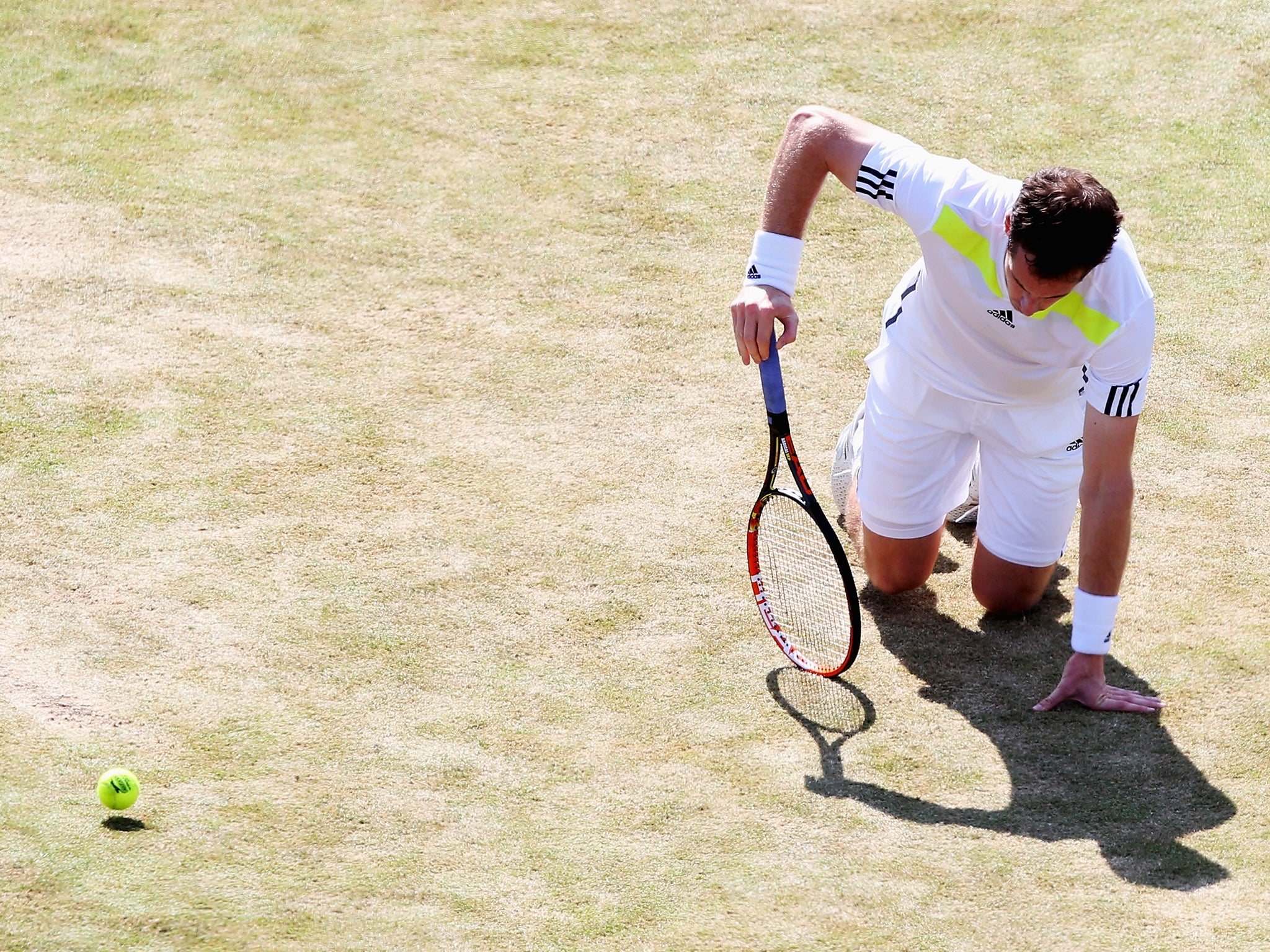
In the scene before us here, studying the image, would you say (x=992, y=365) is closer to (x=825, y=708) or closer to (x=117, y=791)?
(x=825, y=708)

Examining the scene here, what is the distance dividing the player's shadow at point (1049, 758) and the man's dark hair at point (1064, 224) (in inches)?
59.5

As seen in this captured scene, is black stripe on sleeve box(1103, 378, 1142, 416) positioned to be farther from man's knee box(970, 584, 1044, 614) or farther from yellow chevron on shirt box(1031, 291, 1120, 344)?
man's knee box(970, 584, 1044, 614)

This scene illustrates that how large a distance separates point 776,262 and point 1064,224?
0.95 metres

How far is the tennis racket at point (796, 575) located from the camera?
4.76 meters


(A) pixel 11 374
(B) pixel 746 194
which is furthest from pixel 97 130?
(B) pixel 746 194

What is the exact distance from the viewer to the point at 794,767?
181 inches

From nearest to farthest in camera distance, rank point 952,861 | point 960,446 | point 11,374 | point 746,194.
→ point 952,861 < point 960,446 < point 11,374 < point 746,194

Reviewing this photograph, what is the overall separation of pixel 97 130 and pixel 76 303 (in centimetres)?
196

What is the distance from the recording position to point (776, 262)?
15.4 feet

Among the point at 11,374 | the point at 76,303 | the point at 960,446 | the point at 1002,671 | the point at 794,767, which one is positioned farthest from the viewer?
the point at 76,303

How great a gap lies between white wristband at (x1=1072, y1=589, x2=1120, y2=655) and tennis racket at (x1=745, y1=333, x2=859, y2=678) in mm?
689

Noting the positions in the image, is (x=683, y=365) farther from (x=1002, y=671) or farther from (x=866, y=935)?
(x=866, y=935)

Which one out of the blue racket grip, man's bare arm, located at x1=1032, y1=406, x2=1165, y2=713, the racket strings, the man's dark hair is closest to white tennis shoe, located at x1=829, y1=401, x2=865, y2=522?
the racket strings

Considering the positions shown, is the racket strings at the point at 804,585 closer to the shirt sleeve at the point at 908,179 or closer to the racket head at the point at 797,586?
the racket head at the point at 797,586
